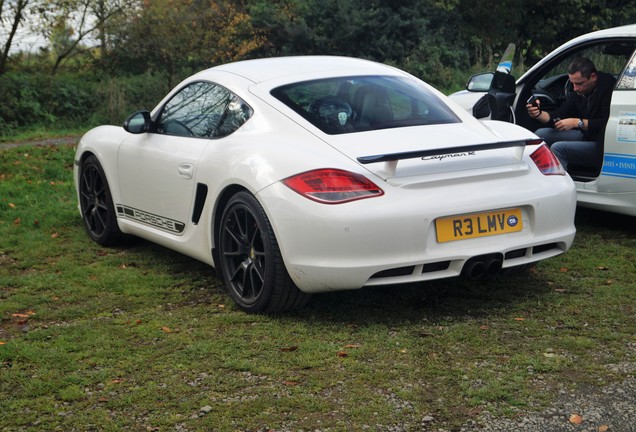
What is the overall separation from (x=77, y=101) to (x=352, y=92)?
13.4 metres

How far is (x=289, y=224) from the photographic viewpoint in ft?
17.3

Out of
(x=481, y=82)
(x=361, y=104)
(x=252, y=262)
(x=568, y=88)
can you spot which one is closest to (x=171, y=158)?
(x=252, y=262)

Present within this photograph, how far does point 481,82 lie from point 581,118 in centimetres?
100

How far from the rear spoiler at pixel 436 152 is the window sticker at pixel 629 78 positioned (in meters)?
1.95

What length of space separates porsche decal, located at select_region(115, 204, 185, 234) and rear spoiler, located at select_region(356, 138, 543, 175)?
5.58ft

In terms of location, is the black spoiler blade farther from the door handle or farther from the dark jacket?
the dark jacket

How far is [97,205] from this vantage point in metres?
7.72

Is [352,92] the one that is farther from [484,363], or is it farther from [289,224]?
[484,363]

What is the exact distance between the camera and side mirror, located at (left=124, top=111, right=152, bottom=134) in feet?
22.7

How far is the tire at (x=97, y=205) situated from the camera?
7504 mm

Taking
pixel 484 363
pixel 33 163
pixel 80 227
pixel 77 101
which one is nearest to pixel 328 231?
pixel 484 363

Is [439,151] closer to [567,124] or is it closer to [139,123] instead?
[139,123]

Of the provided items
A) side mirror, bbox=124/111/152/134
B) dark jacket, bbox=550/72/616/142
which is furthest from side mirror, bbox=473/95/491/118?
side mirror, bbox=124/111/152/134

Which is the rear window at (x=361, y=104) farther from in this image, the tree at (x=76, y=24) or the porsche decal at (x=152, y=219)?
the tree at (x=76, y=24)
